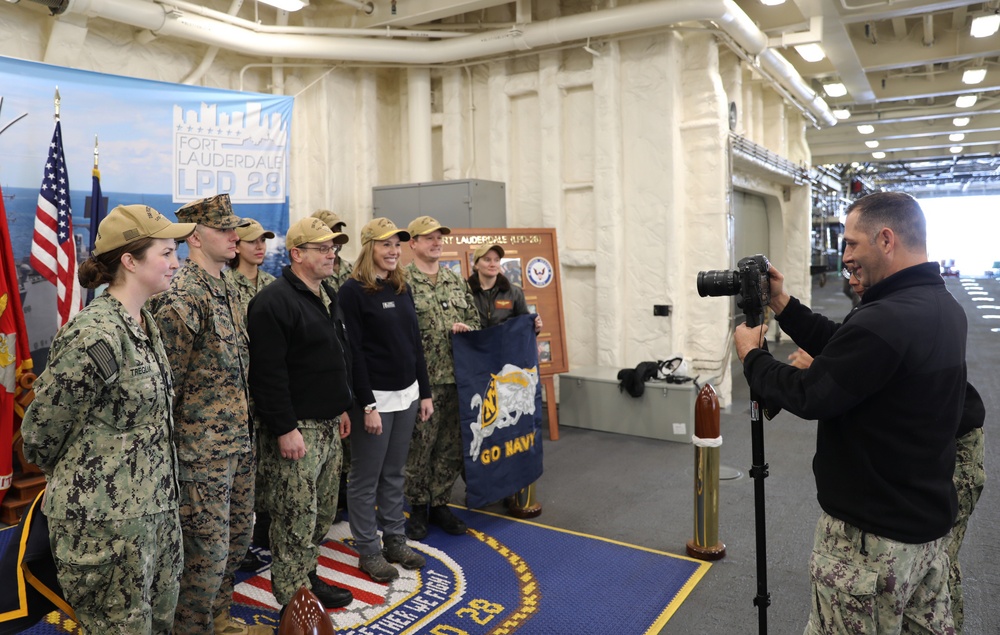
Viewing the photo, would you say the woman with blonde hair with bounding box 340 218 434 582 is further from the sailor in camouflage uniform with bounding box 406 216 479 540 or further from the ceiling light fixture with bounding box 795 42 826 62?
the ceiling light fixture with bounding box 795 42 826 62

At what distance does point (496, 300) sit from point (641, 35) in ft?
11.4

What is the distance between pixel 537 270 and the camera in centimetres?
636

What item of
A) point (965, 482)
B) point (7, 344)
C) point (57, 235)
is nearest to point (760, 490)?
point (965, 482)

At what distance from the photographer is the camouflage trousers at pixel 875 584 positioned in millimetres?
1908

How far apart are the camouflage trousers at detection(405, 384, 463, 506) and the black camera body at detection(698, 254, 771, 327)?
6.84 ft

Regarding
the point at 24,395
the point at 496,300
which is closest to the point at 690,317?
the point at 496,300

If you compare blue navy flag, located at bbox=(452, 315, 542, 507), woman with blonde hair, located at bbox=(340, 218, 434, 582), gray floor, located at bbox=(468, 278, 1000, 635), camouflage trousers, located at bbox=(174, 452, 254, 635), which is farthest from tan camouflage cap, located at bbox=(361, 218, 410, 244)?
gray floor, located at bbox=(468, 278, 1000, 635)

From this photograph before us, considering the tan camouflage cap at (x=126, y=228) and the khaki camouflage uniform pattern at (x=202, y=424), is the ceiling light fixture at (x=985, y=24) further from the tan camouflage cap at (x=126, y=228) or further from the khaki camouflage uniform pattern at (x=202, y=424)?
the tan camouflage cap at (x=126, y=228)

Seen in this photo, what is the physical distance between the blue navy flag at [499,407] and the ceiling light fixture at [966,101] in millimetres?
9920

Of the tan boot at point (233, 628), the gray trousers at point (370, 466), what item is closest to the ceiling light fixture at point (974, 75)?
the gray trousers at point (370, 466)

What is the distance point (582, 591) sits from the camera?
11.2 ft

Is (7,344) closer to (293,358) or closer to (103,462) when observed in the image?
(293,358)

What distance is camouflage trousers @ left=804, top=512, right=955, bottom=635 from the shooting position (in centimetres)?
191

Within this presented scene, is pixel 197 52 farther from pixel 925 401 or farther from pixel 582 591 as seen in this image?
pixel 925 401
